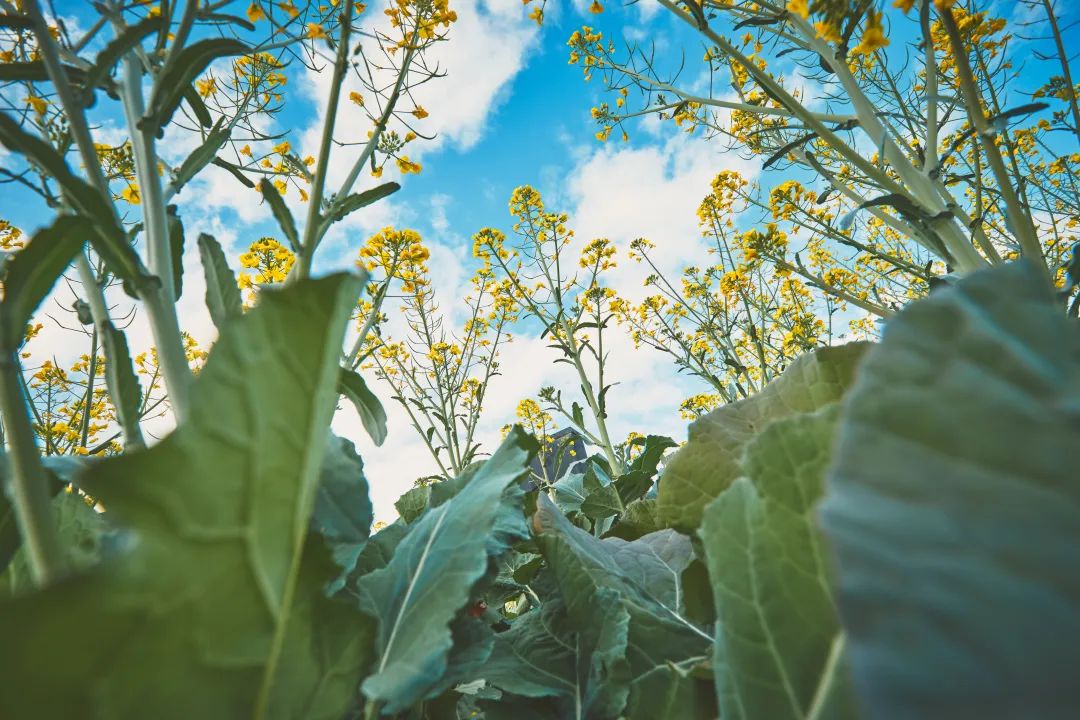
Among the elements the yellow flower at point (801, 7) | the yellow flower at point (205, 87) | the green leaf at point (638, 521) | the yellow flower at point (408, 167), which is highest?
the yellow flower at point (205, 87)

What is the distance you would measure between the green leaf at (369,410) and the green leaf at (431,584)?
22 centimetres

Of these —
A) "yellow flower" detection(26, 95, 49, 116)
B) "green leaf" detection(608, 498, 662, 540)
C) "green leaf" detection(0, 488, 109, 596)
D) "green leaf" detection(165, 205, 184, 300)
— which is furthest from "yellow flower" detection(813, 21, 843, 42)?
"yellow flower" detection(26, 95, 49, 116)

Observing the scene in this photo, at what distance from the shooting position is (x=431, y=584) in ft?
1.57

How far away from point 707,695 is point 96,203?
0.67m

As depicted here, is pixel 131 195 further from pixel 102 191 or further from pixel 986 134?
pixel 986 134

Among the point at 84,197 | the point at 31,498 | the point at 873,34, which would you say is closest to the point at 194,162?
the point at 84,197

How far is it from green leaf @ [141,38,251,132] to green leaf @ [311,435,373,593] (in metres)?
0.54

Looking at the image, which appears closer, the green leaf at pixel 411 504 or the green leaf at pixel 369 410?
the green leaf at pixel 369 410

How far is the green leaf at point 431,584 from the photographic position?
13.9 inches

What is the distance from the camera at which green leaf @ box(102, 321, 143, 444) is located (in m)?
0.55

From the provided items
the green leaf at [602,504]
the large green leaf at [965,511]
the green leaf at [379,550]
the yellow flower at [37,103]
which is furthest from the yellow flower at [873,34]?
the yellow flower at [37,103]

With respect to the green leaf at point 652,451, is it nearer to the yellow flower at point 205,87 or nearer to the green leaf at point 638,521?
the green leaf at point 638,521

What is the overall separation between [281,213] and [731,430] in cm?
73

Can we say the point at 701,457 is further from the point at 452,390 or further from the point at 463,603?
the point at 452,390
